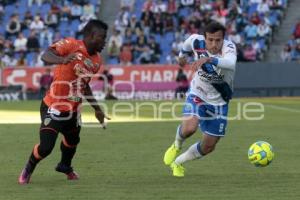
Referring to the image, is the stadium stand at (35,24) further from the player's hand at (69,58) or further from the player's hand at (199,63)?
the player's hand at (199,63)

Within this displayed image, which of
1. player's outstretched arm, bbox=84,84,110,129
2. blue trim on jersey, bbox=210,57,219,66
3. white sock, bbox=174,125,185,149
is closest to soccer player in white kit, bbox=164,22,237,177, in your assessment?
white sock, bbox=174,125,185,149

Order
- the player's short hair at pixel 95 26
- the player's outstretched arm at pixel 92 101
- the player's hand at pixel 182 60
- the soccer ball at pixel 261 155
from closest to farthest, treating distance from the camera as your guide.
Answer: the player's short hair at pixel 95 26, the player's outstretched arm at pixel 92 101, the player's hand at pixel 182 60, the soccer ball at pixel 261 155

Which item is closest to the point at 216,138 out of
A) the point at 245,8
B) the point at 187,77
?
the point at 187,77

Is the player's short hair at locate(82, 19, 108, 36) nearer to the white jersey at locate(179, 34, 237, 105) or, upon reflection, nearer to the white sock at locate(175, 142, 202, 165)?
the white jersey at locate(179, 34, 237, 105)

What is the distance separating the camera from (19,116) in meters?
24.0

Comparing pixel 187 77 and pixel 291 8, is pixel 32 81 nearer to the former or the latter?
pixel 187 77

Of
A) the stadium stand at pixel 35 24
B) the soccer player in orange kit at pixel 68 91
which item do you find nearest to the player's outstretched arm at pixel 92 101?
the soccer player in orange kit at pixel 68 91

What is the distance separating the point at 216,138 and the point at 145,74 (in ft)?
71.3

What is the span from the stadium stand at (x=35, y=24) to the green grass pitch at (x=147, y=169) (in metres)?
14.4

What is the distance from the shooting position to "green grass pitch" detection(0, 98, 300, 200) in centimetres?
996

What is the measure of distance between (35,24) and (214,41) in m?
25.9

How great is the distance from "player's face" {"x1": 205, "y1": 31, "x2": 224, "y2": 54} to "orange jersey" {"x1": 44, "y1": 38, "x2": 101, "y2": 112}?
1477 millimetres

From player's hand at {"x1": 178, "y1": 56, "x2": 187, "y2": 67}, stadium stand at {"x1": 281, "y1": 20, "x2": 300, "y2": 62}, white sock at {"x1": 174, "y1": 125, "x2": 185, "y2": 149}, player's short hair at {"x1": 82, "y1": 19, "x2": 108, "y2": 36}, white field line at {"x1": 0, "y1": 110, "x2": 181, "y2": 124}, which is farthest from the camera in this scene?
stadium stand at {"x1": 281, "y1": 20, "x2": 300, "y2": 62}

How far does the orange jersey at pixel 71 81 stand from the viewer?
10.6 m
